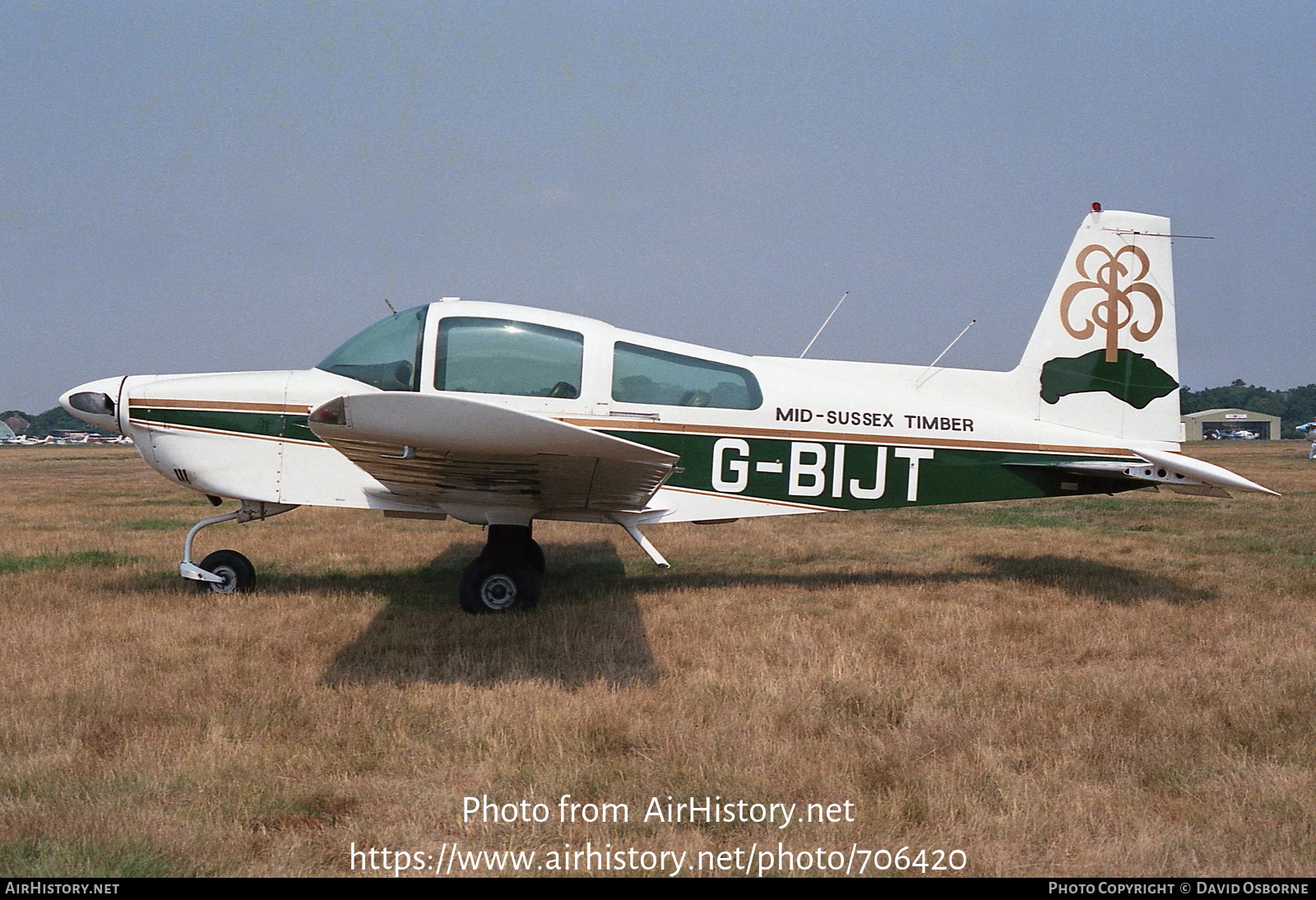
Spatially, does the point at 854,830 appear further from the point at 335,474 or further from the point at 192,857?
the point at 335,474

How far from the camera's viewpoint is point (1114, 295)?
721cm

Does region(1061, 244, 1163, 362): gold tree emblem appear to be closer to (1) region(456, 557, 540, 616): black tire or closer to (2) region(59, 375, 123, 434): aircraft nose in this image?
(1) region(456, 557, 540, 616): black tire

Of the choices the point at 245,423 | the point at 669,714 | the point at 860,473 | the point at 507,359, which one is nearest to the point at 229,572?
the point at 245,423

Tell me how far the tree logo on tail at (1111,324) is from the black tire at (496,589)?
4603 mm

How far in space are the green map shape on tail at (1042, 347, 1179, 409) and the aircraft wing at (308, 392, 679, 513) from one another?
3.79 meters

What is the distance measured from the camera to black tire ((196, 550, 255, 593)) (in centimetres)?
642

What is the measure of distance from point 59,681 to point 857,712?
13.0ft

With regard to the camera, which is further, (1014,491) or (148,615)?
(1014,491)

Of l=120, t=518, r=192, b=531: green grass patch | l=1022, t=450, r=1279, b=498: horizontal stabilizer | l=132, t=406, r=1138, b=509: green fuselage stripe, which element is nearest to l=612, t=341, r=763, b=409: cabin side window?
l=132, t=406, r=1138, b=509: green fuselage stripe

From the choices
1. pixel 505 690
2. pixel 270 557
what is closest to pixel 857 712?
pixel 505 690

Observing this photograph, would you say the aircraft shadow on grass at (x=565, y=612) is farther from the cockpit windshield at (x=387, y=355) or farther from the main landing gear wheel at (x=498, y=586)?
the cockpit windshield at (x=387, y=355)

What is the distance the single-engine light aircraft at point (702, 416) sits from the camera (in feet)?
20.0

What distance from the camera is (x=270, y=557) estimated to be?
8.39m

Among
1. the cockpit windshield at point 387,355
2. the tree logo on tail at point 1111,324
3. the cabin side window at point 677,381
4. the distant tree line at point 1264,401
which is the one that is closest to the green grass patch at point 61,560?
the cockpit windshield at point 387,355
